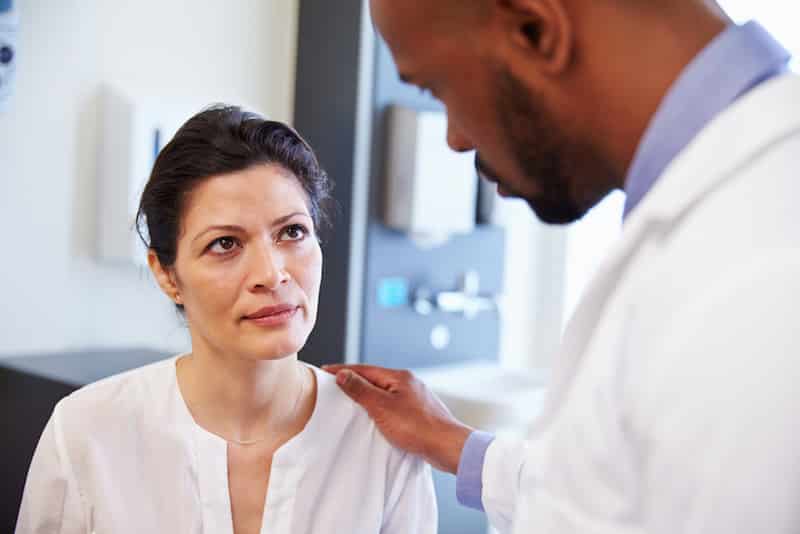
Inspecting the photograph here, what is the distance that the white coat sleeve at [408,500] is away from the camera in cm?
149

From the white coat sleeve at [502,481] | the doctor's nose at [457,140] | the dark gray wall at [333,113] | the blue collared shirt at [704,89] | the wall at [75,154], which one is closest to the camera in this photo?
the blue collared shirt at [704,89]

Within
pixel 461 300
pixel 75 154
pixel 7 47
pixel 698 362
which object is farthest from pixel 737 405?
pixel 461 300

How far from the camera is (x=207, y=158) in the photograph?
4.71ft

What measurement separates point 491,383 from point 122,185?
1285 mm

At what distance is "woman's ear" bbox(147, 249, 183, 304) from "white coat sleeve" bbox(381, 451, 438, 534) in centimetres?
44

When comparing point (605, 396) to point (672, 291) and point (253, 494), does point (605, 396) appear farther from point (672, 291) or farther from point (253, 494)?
point (253, 494)

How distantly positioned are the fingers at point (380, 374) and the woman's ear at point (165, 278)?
284 mm

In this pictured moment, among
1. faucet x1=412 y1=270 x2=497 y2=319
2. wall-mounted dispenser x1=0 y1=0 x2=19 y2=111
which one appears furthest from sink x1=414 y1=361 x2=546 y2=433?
wall-mounted dispenser x1=0 y1=0 x2=19 y2=111

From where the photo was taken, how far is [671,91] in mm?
669

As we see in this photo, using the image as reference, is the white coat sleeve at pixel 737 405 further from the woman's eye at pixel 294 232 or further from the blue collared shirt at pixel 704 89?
the woman's eye at pixel 294 232

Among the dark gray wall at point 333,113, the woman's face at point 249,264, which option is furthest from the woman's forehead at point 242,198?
the dark gray wall at point 333,113

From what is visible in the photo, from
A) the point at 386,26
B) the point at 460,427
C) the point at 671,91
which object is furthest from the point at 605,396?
the point at 460,427

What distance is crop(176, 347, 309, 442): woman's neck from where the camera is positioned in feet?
4.82

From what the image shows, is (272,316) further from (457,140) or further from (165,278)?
(457,140)
